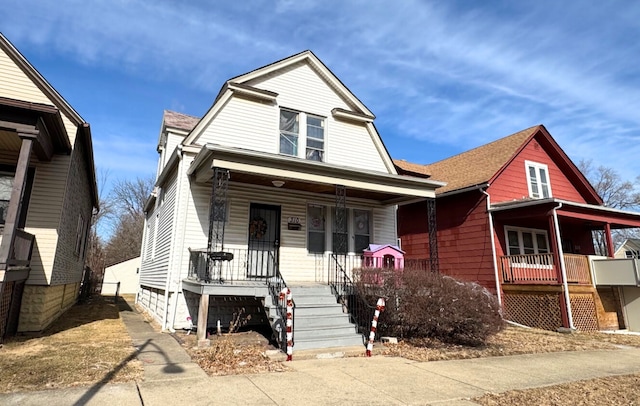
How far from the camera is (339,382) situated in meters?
5.28

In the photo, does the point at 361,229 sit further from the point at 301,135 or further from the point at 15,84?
the point at 15,84

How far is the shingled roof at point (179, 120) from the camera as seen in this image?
527 inches

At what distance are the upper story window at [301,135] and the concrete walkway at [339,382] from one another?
6888mm

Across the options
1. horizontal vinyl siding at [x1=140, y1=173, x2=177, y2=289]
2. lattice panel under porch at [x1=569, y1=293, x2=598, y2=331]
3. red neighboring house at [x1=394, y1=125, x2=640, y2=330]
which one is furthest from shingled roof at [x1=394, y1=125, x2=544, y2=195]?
horizontal vinyl siding at [x1=140, y1=173, x2=177, y2=289]

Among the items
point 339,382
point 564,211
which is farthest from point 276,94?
point 564,211

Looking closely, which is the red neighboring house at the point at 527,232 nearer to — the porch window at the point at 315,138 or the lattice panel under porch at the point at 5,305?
the porch window at the point at 315,138

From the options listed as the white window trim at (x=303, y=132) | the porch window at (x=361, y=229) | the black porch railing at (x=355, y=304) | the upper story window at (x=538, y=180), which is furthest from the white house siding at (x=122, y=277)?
the upper story window at (x=538, y=180)

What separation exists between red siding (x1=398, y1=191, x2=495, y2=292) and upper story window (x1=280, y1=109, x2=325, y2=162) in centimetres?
677

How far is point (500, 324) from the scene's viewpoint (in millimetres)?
8188

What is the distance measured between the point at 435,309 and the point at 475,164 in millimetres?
10615

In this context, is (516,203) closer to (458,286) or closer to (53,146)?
(458,286)

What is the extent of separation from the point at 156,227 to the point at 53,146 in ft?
18.6

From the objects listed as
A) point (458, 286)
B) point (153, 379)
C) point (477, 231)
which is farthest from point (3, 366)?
point (477, 231)

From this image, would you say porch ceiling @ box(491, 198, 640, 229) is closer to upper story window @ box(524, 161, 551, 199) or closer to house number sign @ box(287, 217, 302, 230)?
upper story window @ box(524, 161, 551, 199)
